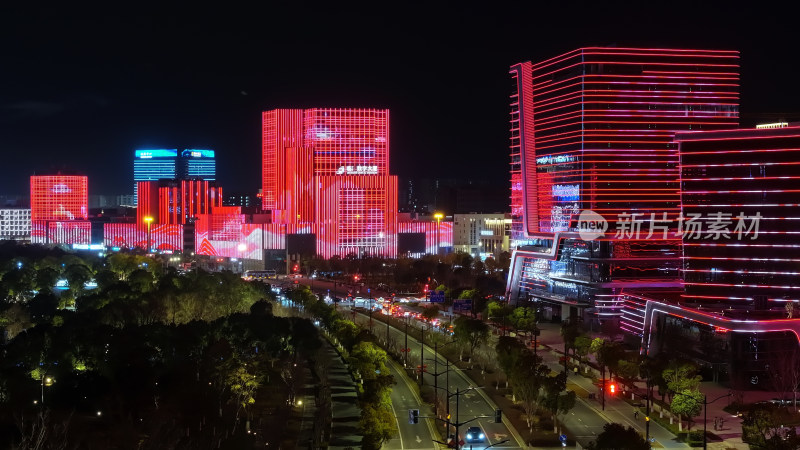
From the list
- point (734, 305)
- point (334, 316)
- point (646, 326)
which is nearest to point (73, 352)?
point (334, 316)

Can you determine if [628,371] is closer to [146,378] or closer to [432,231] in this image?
[146,378]

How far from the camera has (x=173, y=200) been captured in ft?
505

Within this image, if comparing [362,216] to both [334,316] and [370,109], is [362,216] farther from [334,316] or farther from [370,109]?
[334,316]

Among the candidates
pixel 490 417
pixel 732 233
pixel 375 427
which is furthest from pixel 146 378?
pixel 732 233

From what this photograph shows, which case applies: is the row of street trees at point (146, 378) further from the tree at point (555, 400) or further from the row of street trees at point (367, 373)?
the tree at point (555, 400)

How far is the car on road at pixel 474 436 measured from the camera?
35.7 m

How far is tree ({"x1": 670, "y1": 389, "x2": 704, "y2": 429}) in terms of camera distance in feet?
127

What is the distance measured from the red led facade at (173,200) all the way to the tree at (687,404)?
12336 cm

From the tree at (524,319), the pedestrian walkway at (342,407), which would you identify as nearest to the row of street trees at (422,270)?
the tree at (524,319)

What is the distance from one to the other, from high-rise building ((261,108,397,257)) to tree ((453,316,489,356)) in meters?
60.4

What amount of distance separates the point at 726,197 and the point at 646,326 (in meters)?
8.61

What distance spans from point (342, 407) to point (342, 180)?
2985 inches

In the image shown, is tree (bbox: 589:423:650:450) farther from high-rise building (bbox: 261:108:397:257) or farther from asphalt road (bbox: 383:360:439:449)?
high-rise building (bbox: 261:108:397:257)

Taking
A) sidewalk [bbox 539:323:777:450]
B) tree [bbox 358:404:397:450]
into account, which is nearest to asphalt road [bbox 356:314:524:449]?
tree [bbox 358:404:397:450]
